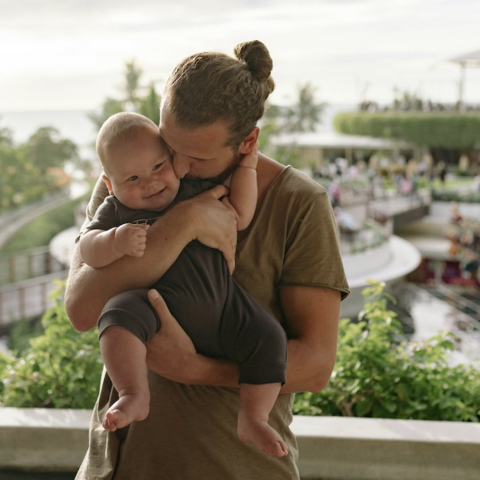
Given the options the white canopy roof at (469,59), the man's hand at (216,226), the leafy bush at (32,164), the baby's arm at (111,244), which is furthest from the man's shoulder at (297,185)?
the leafy bush at (32,164)

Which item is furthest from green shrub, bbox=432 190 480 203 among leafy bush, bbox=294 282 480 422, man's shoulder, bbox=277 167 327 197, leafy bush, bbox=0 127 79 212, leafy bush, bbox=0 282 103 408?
man's shoulder, bbox=277 167 327 197

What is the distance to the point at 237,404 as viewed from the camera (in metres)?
1.16

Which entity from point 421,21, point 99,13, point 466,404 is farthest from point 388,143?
point 99,13

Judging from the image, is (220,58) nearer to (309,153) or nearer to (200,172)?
(200,172)

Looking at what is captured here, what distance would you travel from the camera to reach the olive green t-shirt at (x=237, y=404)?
113 cm

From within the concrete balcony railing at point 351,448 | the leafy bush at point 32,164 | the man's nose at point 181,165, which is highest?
the man's nose at point 181,165

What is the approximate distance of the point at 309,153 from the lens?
36844 millimetres

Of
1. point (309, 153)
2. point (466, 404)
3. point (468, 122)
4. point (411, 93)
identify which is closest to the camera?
point (466, 404)

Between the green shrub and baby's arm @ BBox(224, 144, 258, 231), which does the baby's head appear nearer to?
baby's arm @ BBox(224, 144, 258, 231)

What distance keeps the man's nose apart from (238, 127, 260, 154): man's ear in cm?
11

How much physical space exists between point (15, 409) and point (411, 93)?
41.1 metres

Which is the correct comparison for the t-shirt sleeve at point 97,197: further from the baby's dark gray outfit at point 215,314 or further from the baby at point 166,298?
the baby's dark gray outfit at point 215,314

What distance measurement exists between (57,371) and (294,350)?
135 cm

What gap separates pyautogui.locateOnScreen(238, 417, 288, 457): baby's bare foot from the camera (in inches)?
41.3
